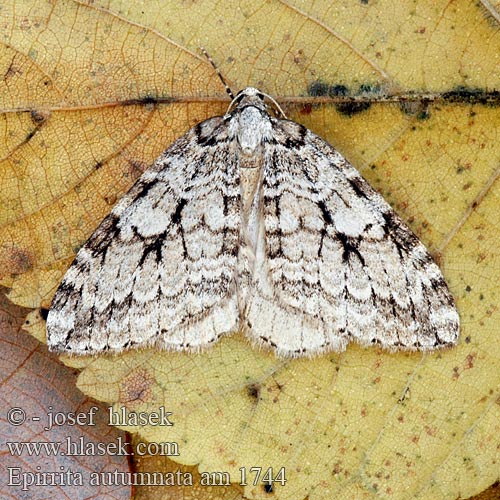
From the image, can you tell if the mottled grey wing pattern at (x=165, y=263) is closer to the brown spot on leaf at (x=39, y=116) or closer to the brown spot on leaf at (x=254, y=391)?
the brown spot on leaf at (x=254, y=391)

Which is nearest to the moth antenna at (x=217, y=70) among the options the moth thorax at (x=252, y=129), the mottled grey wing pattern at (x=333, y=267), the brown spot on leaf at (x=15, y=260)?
the moth thorax at (x=252, y=129)

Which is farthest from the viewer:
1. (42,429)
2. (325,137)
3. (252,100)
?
(42,429)

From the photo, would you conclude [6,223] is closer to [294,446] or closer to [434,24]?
[294,446]

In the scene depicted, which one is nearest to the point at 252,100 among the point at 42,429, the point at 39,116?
the point at 39,116

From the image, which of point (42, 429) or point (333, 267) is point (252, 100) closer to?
point (333, 267)

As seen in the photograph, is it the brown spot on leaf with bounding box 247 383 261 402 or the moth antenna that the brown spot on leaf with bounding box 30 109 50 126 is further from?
the brown spot on leaf with bounding box 247 383 261 402

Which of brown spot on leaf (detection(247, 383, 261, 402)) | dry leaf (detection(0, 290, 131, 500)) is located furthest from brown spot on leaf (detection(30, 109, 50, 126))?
brown spot on leaf (detection(247, 383, 261, 402))
